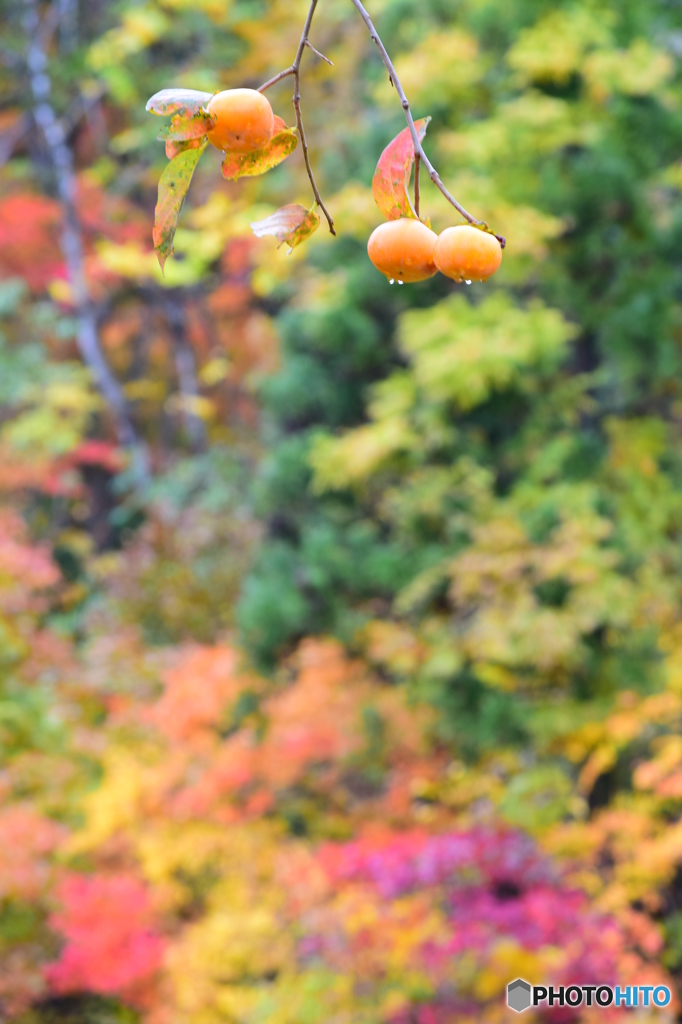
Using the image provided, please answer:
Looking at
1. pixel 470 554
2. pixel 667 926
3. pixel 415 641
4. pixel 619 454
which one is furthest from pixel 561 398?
pixel 667 926

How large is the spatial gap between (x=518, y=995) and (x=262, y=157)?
2291 millimetres

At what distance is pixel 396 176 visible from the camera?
0.57 m

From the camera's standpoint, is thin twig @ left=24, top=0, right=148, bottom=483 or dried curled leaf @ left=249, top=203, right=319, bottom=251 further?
thin twig @ left=24, top=0, right=148, bottom=483

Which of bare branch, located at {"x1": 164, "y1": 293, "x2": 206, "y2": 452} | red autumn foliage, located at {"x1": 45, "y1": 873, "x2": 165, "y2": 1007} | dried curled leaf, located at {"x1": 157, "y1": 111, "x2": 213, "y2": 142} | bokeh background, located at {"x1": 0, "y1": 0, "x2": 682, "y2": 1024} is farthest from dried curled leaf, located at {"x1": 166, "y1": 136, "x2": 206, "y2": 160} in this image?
bare branch, located at {"x1": 164, "y1": 293, "x2": 206, "y2": 452}

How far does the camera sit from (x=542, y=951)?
2.29m

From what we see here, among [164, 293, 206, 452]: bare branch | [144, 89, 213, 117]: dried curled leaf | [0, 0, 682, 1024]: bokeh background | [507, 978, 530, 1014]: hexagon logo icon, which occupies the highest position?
[164, 293, 206, 452]: bare branch

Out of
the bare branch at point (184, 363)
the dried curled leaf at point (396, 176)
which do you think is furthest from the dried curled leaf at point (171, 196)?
the bare branch at point (184, 363)

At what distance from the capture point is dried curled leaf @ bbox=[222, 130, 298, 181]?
570 mm

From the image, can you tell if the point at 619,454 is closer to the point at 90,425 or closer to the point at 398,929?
the point at 398,929

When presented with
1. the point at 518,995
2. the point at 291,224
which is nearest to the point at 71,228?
the point at 518,995

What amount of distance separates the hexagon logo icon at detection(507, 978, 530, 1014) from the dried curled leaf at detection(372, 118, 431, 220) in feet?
7.31

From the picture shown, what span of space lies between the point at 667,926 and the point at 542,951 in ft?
1.90

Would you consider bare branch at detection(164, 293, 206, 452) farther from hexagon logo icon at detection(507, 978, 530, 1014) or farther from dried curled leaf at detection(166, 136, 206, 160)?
dried curled leaf at detection(166, 136, 206, 160)

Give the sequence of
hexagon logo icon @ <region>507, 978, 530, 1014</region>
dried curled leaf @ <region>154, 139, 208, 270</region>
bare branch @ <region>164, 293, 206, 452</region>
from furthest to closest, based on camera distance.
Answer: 1. bare branch @ <region>164, 293, 206, 452</region>
2. hexagon logo icon @ <region>507, 978, 530, 1014</region>
3. dried curled leaf @ <region>154, 139, 208, 270</region>
